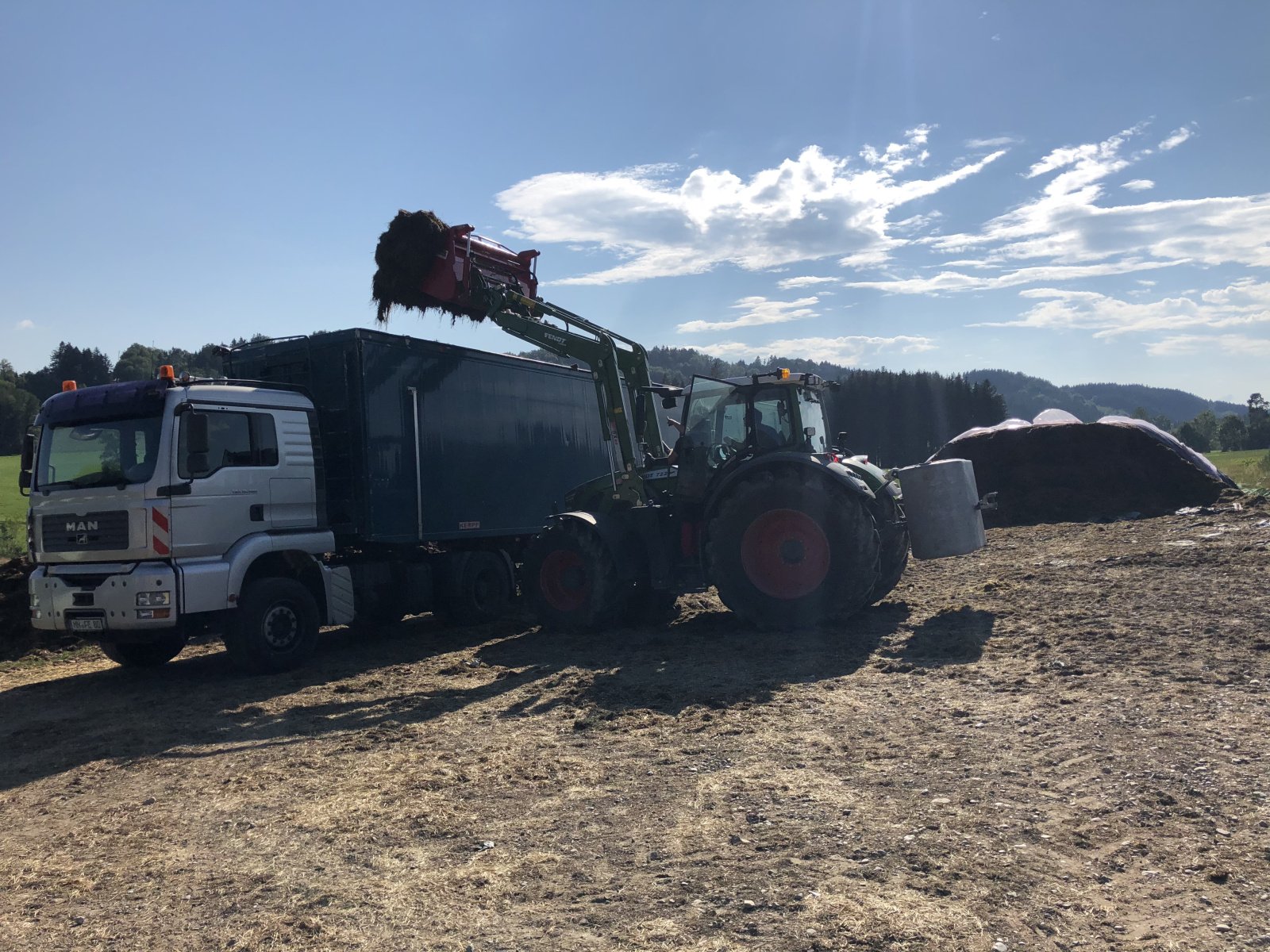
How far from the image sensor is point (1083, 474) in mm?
19594

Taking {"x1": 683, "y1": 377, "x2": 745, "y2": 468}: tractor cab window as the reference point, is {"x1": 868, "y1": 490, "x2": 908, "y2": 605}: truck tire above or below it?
below

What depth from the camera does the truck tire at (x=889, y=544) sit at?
1027 centimetres

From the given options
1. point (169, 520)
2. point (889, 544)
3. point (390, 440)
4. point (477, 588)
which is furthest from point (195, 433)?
point (889, 544)

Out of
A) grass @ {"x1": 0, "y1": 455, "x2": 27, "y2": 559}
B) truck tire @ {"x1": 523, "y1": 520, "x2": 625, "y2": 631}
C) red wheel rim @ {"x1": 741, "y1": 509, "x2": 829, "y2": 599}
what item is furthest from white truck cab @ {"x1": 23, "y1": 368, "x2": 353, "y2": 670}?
grass @ {"x1": 0, "y1": 455, "x2": 27, "y2": 559}

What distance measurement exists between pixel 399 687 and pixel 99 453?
3671 mm

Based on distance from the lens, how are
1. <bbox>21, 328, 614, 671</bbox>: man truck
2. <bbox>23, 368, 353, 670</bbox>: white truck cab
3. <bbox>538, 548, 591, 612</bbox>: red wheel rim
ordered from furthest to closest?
A: <bbox>538, 548, 591, 612</bbox>: red wheel rim < <bbox>21, 328, 614, 671</bbox>: man truck < <bbox>23, 368, 353, 670</bbox>: white truck cab

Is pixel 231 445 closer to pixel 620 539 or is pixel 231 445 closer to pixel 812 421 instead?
pixel 620 539

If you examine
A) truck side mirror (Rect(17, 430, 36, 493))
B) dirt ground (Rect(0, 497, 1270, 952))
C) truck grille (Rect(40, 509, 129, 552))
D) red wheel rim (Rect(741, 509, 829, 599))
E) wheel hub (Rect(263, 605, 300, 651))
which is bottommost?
dirt ground (Rect(0, 497, 1270, 952))

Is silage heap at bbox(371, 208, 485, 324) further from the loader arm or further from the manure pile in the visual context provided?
the manure pile

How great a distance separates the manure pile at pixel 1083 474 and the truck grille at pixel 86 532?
15.9 meters

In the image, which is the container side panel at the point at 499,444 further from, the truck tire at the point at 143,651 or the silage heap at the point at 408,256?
the truck tire at the point at 143,651

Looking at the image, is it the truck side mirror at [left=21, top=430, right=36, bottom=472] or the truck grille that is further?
the truck side mirror at [left=21, top=430, right=36, bottom=472]

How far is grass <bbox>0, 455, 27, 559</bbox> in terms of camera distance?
62.2 feet

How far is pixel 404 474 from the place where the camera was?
1113 centimetres
